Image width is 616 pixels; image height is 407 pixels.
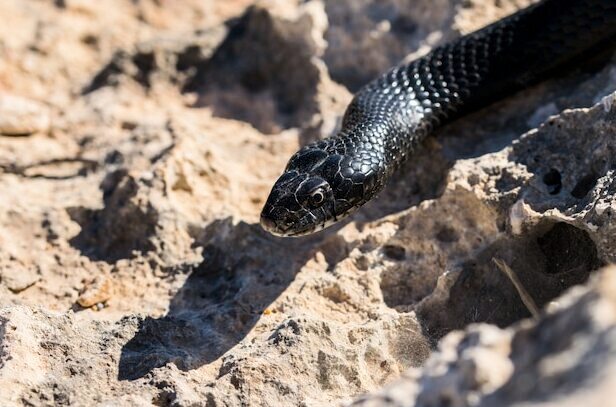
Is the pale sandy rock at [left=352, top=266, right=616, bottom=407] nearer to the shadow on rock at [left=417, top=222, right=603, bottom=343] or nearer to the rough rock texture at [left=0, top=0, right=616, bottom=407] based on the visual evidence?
the rough rock texture at [left=0, top=0, right=616, bottom=407]

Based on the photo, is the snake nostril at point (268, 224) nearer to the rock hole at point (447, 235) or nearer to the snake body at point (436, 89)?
the snake body at point (436, 89)

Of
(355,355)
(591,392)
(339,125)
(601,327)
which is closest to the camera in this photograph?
(591,392)

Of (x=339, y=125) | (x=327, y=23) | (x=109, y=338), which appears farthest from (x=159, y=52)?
(x=109, y=338)

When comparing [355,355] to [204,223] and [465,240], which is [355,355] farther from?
[204,223]

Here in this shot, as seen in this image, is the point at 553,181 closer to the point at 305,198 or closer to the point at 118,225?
the point at 305,198

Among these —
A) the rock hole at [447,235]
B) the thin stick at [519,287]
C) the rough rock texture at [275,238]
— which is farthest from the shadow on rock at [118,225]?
the thin stick at [519,287]

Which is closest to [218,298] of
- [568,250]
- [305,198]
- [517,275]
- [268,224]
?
[268,224]

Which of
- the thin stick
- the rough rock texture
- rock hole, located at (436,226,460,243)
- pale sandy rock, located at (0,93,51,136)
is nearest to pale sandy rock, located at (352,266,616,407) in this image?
the rough rock texture
